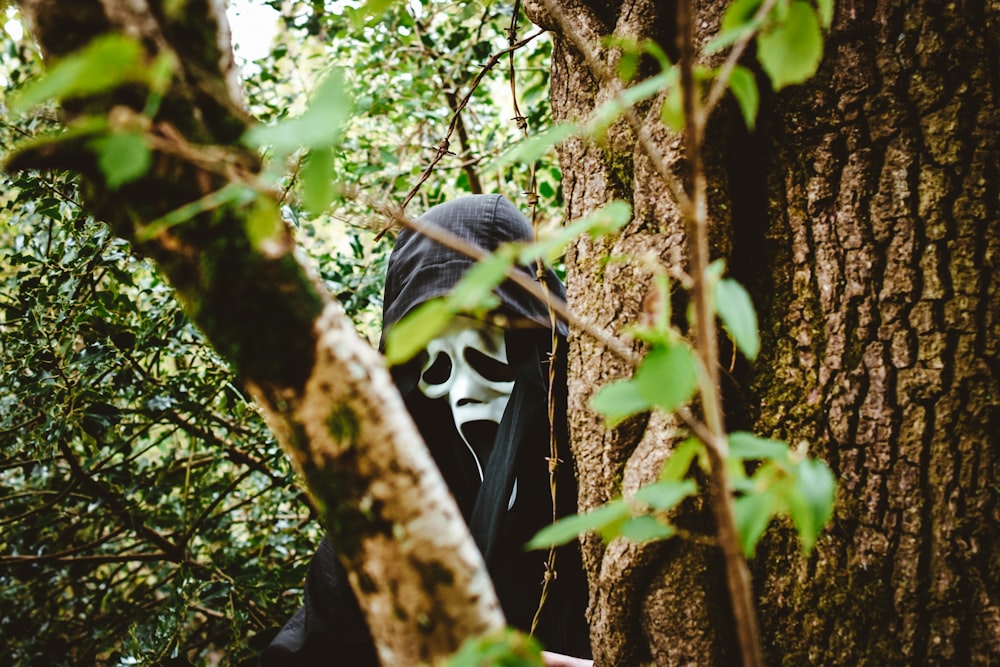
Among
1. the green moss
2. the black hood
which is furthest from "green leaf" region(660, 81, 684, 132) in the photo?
the black hood

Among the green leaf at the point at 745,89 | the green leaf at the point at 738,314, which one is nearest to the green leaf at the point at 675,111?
the green leaf at the point at 745,89

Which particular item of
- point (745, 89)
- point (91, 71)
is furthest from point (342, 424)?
point (745, 89)

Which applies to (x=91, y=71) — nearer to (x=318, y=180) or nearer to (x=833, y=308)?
(x=318, y=180)

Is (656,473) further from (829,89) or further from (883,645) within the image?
(829,89)

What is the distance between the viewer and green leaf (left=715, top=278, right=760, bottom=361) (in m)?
0.47

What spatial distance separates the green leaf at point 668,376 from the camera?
0.47 metres

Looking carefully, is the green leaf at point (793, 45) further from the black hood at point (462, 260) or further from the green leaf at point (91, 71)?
the black hood at point (462, 260)

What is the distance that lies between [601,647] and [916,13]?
113 centimetres

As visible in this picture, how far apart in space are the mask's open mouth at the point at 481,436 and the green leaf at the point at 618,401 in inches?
44.6

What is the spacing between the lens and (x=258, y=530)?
9.41ft

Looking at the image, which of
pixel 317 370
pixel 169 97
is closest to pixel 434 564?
pixel 317 370

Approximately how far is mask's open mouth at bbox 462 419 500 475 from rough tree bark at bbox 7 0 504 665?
1064 millimetres

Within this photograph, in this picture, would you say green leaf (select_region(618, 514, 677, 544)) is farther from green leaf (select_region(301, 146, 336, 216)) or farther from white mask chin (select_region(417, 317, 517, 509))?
white mask chin (select_region(417, 317, 517, 509))

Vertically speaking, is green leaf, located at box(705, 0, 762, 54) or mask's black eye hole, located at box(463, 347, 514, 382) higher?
green leaf, located at box(705, 0, 762, 54)
